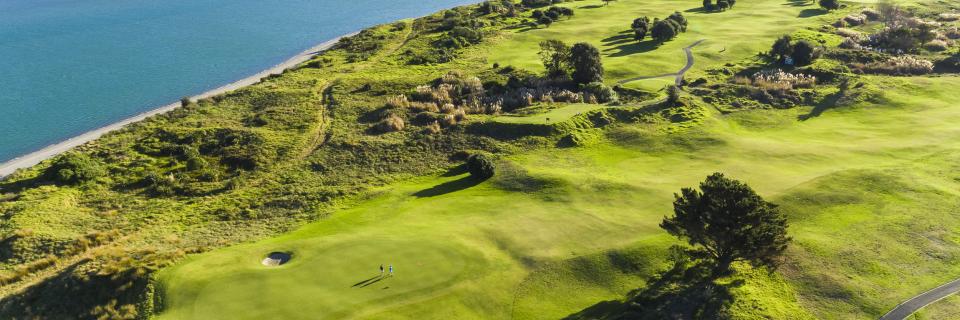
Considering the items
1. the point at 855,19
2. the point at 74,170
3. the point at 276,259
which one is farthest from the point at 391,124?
the point at 855,19

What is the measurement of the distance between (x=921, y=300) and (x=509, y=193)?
31502mm

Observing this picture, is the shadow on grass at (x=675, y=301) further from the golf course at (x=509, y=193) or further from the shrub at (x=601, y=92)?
the shrub at (x=601, y=92)

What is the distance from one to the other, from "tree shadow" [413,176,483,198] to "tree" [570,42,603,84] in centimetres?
3587

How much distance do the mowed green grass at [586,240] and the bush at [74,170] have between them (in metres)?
30.0

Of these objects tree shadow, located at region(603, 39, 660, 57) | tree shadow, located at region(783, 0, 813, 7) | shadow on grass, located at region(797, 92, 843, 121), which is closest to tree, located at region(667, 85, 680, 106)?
shadow on grass, located at region(797, 92, 843, 121)

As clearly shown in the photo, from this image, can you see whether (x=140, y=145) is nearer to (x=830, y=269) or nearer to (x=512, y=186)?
(x=512, y=186)

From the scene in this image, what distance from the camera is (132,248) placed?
45.7 m

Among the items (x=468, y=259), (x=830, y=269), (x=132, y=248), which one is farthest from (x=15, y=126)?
(x=830, y=269)

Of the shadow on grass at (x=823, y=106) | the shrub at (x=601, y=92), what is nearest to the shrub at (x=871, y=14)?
the shadow on grass at (x=823, y=106)

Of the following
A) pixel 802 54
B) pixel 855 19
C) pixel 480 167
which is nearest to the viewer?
pixel 480 167

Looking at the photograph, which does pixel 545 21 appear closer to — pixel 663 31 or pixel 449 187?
pixel 663 31

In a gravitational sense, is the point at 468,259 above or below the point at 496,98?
below

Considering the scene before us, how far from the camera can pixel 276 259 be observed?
41.8 m

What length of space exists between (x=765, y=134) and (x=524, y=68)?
1641 inches
